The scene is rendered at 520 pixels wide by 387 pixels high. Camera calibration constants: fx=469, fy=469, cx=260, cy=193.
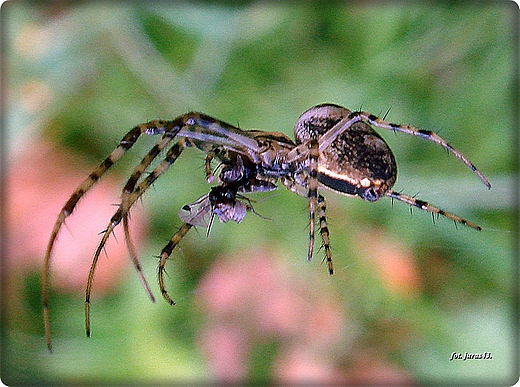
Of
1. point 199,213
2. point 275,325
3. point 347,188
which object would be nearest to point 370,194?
point 347,188

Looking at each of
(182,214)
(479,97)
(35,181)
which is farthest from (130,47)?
(479,97)

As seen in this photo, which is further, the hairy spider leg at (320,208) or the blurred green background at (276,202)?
the blurred green background at (276,202)

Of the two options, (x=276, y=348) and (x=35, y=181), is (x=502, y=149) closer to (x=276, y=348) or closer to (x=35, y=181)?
(x=276, y=348)

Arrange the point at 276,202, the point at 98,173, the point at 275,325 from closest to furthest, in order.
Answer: the point at 98,173 → the point at 276,202 → the point at 275,325

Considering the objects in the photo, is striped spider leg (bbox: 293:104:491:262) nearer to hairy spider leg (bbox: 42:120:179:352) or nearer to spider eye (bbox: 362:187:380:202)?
spider eye (bbox: 362:187:380:202)

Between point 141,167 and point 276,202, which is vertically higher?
point 276,202

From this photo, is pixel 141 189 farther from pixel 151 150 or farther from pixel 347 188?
pixel 347 188

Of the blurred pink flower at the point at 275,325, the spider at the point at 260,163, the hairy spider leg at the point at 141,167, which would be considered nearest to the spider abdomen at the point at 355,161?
the spider at the point at 260,163

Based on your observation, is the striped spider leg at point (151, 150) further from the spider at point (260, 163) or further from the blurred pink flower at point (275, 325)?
the blurred pink flower at point (275, 325)
